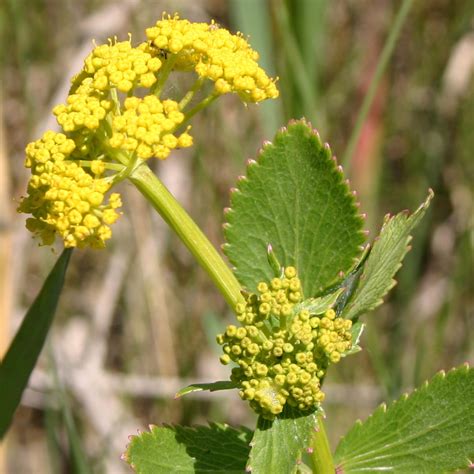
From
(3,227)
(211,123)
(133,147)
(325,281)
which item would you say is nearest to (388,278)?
(325,281)

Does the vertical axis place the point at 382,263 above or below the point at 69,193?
below

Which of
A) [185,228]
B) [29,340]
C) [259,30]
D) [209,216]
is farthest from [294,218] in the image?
[209,216]

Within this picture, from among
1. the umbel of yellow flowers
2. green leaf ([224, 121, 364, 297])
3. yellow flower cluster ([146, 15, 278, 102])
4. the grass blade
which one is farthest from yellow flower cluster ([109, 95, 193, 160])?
the grass blade

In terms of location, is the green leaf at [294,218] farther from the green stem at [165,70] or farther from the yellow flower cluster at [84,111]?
the yellow flower cluster at [84,111]

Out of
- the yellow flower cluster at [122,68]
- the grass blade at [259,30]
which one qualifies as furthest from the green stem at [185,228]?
the grass blade at [259,30]

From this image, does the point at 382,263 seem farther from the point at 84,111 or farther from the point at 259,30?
Answer: the point at 259,30

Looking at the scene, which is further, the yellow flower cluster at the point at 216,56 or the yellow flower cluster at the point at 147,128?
the yellow flower cluster at the point at 216,56
